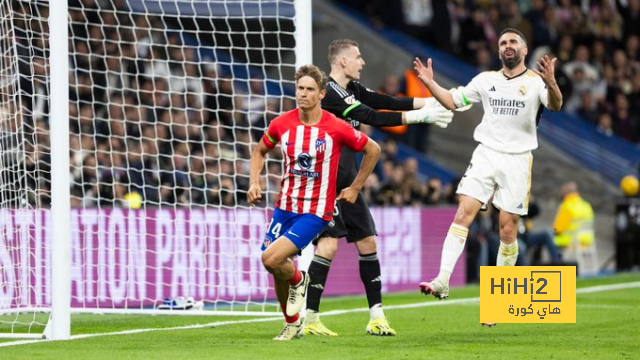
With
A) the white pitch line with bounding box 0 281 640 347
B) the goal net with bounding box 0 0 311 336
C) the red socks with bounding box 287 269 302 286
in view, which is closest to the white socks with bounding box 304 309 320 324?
the red socks with bounding box 287 269 302 286

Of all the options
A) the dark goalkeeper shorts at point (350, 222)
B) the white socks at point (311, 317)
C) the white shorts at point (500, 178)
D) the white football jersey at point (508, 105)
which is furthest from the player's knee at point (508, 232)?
the white socks at point (311, 317)

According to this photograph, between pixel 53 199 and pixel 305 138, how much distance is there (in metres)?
2.09

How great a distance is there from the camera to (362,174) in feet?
32.2

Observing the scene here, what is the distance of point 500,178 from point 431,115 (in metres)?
0.83

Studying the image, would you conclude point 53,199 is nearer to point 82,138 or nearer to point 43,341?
point 43,341

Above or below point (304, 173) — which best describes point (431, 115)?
above

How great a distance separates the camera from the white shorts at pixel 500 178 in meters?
10.7

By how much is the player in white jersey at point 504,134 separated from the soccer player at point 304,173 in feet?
3.99

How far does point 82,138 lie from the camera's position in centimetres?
1560

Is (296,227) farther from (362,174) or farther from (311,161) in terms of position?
(362,174)

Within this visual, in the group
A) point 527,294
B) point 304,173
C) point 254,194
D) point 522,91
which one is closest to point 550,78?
point 522,91

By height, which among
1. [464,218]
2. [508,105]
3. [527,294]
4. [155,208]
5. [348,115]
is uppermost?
[508,105]

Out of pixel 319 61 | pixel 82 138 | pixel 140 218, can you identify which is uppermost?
pixel 319 61

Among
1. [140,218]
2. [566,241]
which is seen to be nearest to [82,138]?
[140,218]
